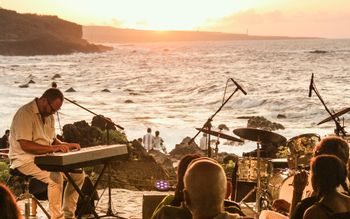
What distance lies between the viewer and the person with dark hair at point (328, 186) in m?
3.96

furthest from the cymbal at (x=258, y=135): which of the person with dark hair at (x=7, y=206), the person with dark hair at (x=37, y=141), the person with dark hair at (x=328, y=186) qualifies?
the person with dark hair at (x=7, y=206)

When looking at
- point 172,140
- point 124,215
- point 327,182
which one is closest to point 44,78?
point 172,140

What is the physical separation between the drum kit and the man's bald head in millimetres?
3700

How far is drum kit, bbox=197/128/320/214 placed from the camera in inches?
297

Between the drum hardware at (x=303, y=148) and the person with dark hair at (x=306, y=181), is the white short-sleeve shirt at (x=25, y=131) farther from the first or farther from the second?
the person with dark hair at (x=306, y=181)

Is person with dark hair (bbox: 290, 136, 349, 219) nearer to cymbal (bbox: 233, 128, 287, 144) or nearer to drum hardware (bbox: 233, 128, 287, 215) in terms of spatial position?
drum hardware (bbox: 233, 128, 287, 215)

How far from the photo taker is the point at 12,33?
354ft

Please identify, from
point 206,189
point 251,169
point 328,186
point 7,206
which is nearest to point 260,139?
point 251,169

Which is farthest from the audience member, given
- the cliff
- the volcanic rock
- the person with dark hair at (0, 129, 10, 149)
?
the cliff

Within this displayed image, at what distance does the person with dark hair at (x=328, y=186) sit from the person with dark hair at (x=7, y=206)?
1.89m

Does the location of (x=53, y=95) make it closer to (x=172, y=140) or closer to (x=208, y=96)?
(x=172, y=140)

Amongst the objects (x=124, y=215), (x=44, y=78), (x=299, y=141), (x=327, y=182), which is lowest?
(x=44, y=78)

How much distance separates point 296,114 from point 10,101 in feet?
71.2

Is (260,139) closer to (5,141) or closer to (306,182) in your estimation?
(306,182)
